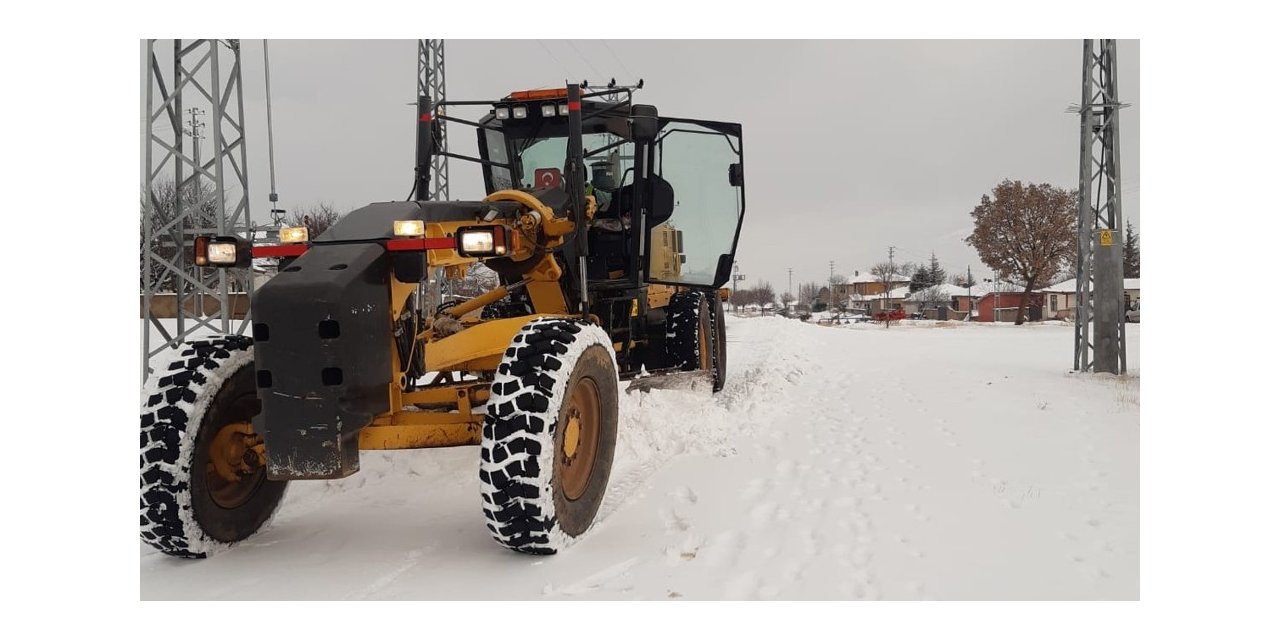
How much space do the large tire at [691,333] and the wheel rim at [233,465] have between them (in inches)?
164

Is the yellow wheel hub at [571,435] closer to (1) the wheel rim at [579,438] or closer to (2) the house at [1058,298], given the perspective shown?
(1) the wheel rim at [579,438]

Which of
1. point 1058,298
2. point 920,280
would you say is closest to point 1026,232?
point 1058,298

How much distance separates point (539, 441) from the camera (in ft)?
10.1

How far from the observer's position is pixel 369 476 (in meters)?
4.85

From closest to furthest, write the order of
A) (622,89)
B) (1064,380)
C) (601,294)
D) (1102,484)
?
(1102,484), (622,89), (601,294), (1064,380)

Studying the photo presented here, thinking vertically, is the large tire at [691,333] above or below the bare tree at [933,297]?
below

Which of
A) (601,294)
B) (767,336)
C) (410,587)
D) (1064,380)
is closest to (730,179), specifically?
(601,294)

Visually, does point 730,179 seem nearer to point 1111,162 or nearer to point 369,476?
point 369,476

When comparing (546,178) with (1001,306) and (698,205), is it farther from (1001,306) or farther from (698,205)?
(1001,306)

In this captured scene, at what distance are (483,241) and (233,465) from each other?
156 cm

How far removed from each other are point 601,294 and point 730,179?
1.51 meters

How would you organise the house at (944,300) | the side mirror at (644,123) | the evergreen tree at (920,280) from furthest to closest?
the evergreen tree at (920,280), the house at (944,300), the side mirror at (644,123)

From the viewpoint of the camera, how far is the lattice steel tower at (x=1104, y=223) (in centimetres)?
920

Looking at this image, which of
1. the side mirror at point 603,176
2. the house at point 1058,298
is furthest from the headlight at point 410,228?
the house at point 1058,298
